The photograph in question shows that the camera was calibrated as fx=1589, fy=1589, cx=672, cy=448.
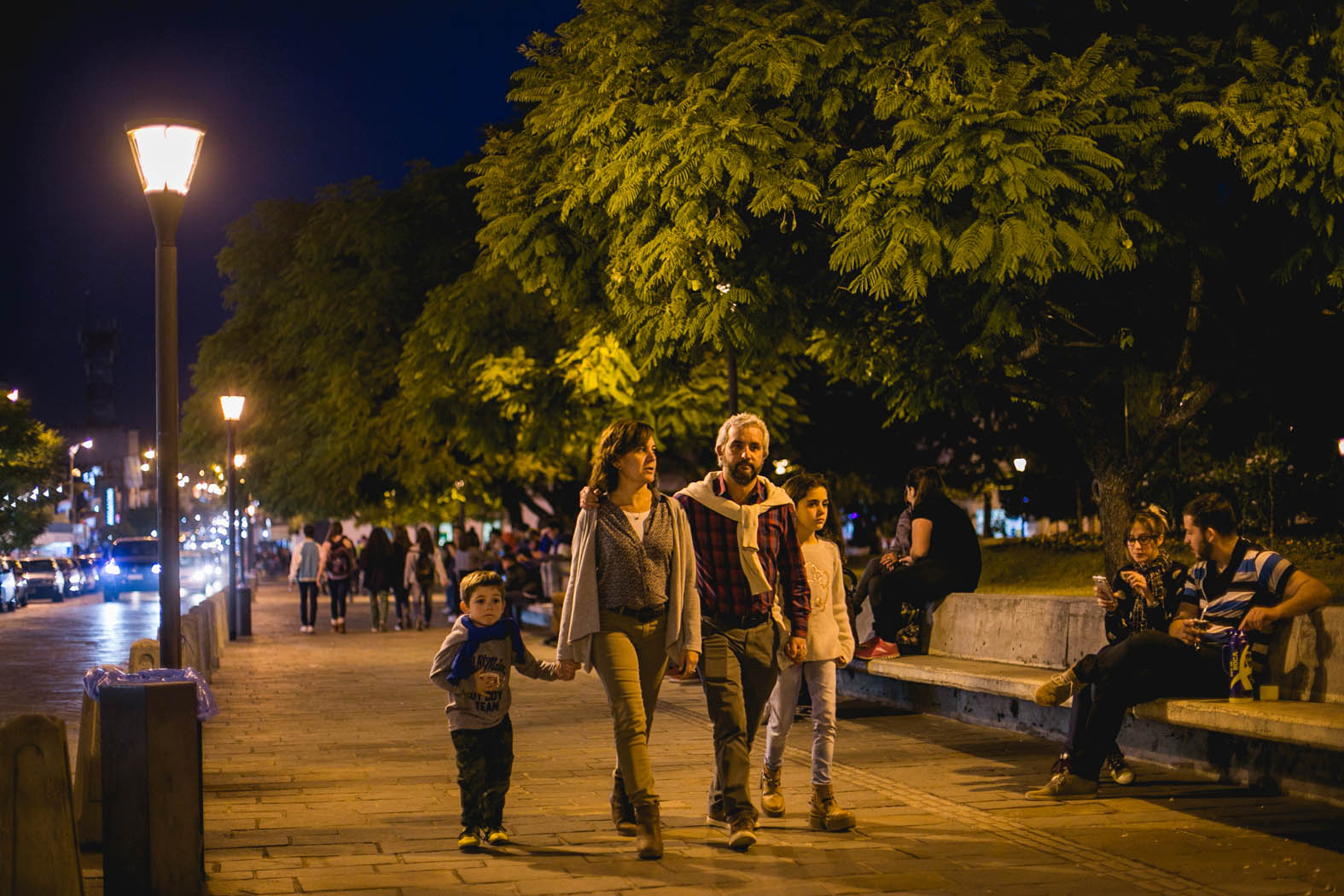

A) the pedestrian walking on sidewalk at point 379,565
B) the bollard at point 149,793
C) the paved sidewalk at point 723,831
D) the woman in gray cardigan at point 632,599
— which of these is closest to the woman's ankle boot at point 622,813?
the paved sidewalk at point 723,831

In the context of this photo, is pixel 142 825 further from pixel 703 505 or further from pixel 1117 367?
pixel 1117 367

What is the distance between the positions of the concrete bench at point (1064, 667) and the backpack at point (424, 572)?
565 inches

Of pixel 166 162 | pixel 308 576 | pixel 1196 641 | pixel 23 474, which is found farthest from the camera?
pixel 23 474

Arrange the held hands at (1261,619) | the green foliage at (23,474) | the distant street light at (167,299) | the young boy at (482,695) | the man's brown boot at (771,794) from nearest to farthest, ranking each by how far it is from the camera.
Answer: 1. the young boy at (482,695)
2. the held hands at (1261,619)
3. the man's brown boot at (771,794)
4. the distant street light at (167,299)
5. the green foliage at (23,474)

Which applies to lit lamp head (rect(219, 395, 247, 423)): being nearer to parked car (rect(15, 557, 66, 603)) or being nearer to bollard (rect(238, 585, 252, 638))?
bollard (rect(238, 585, 252, 638))

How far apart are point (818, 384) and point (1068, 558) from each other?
14.5 meters

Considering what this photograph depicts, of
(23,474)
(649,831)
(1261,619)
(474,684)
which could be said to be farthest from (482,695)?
(23,474)

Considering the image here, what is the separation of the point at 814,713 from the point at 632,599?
1.47 metres

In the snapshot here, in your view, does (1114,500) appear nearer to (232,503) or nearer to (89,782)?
(89,782)

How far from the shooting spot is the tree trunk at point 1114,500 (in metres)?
17.3

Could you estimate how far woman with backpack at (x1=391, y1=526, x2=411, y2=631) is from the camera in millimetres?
27375

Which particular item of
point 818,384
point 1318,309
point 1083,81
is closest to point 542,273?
point 1083,81

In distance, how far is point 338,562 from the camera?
27188 millimetres

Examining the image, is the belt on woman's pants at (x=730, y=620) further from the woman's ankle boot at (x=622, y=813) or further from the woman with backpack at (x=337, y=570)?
the woman with backpack at (x=337, y=570)
